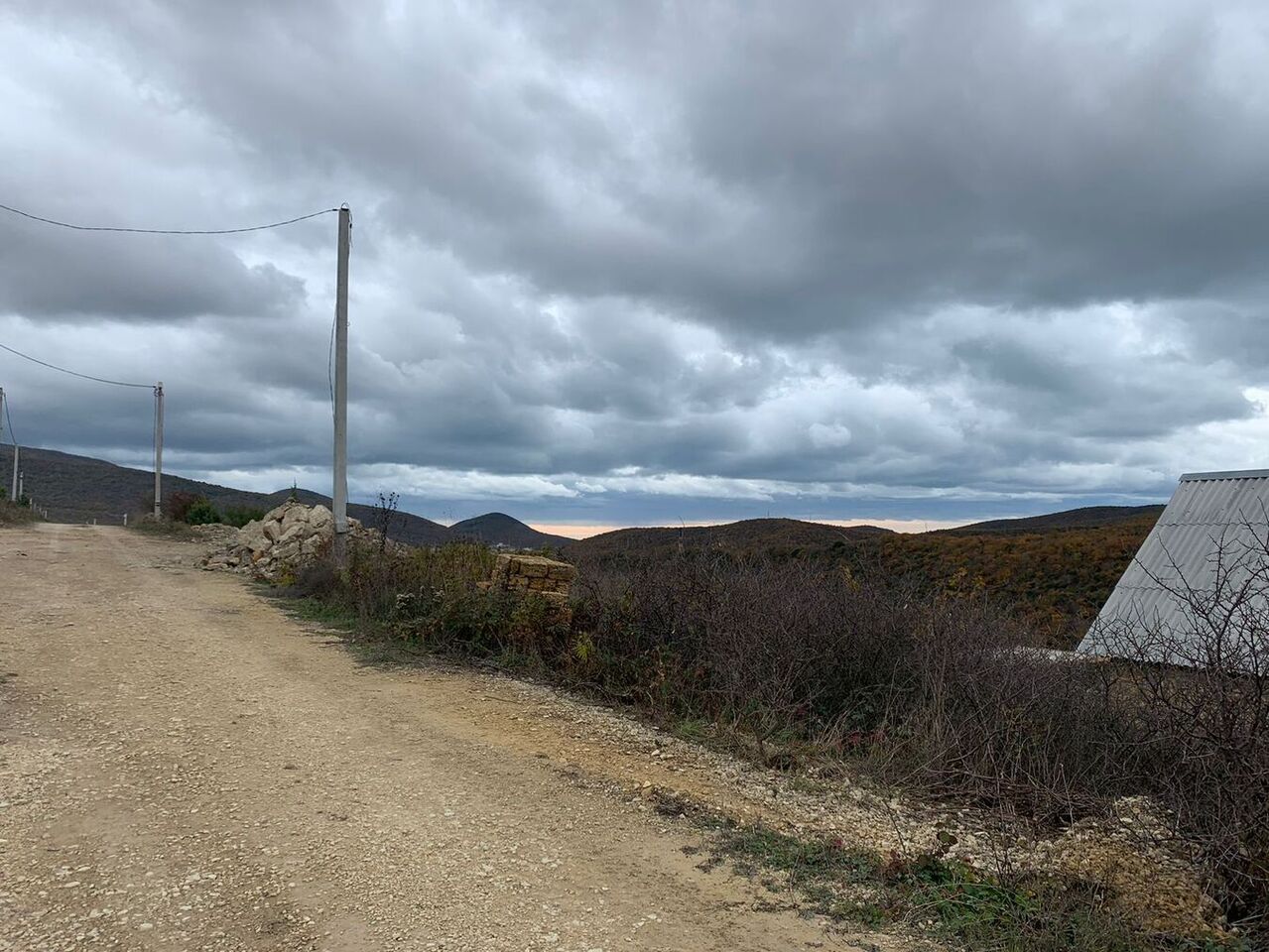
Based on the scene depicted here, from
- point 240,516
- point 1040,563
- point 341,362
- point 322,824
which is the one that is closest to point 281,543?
point 341,362

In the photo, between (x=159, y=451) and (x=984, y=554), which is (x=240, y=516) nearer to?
(x=159, y=451)

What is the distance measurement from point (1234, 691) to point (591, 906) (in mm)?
3446

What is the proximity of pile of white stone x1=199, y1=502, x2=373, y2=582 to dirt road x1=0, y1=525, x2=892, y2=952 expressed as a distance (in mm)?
7840

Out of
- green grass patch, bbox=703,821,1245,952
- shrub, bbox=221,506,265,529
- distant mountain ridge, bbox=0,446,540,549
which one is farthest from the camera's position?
distant mountain ridge, bbox=0,446,540,549

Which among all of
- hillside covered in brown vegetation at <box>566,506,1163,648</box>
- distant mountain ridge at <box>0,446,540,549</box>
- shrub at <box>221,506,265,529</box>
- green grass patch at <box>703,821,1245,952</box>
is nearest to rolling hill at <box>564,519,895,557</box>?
hillside covered in brown vegetation at <box>566,506,1163,648</box>

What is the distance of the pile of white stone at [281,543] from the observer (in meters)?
16.5

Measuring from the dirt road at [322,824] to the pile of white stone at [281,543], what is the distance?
7840 mm

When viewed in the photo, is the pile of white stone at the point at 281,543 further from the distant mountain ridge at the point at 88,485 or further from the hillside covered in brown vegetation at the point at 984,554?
the distant mountain ridge at the point at 88,485

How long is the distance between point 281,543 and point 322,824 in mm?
13865

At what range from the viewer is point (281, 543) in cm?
1744

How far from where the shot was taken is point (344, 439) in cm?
1551

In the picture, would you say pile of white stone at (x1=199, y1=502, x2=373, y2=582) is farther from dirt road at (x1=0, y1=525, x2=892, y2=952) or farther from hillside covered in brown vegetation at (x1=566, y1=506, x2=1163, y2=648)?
dirt road at (x1=0, y1=525, x2=892, y2=952)

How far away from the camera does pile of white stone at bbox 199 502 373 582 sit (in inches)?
650

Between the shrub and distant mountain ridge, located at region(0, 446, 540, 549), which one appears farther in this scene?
distant mountain ridge, located at region(0, 446, 540, 549)
